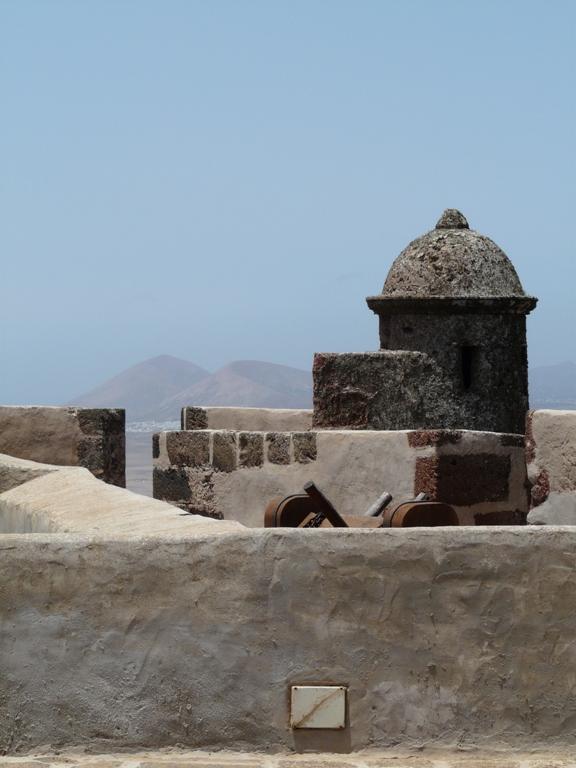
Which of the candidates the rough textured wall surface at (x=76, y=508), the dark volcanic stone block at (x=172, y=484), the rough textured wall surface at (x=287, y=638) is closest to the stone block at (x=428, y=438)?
the dark volcanic stone block at (x=172, y=484)

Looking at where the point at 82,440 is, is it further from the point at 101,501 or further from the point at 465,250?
the point at 465,250

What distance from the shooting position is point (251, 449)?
7.68 meters

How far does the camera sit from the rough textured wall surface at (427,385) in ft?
30.0

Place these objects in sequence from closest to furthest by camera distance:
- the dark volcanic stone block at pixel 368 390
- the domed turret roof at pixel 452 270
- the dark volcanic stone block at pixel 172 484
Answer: the dark volcanic stone block at pixel 172 484, the dark volcanic stone block at pixel 368 390, the domed turret roof at pixel 452 270

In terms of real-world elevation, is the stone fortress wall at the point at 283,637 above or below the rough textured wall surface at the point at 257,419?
below

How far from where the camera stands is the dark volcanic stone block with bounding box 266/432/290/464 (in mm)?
7496

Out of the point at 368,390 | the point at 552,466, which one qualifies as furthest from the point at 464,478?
the point at 368,390

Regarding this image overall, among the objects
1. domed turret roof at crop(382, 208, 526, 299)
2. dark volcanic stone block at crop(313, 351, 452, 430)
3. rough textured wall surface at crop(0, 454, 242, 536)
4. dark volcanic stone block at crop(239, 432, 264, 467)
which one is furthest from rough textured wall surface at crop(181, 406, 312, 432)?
rough textured wall surface at crop(0, 454, 242, 536)

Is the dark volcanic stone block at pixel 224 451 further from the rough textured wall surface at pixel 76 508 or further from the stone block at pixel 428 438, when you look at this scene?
the rough textured wall surface at pixel 76 508

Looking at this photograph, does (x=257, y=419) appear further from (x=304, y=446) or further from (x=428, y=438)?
(x=428, y=438)

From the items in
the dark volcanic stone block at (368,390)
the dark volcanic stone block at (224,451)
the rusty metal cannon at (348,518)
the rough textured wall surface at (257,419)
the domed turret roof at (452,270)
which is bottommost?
the rusty metal cannon at (348,518)

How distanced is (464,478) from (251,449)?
3.86ft

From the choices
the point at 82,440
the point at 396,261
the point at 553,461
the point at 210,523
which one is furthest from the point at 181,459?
the point at 396,261

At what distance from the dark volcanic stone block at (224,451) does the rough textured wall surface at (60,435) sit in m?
0.86
